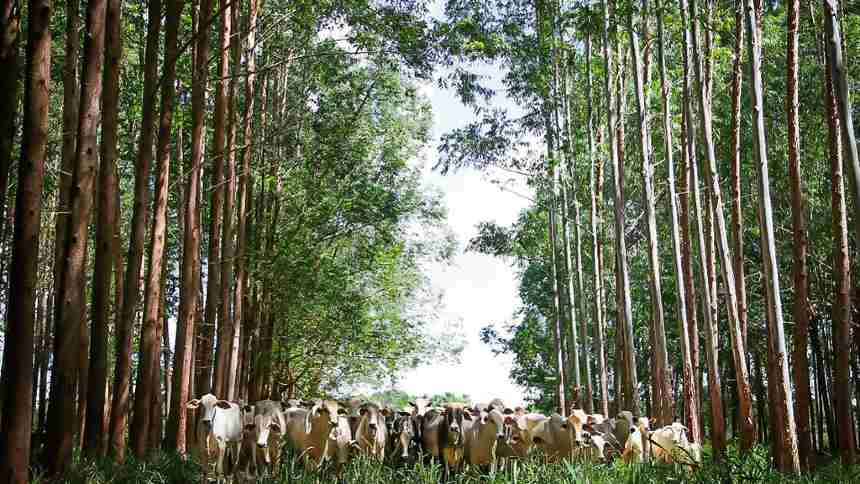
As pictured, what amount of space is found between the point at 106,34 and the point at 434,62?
5.66 m

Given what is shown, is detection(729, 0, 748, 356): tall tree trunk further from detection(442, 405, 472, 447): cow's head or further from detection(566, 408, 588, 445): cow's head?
detection(442, 405, 472, 447): cow's head

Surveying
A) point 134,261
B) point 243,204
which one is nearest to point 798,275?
point 134,261

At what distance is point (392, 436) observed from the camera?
11.8 m

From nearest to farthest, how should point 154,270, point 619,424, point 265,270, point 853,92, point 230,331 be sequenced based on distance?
point 154,270, point 619,424, point 230,331, point 853,92, point 265,270

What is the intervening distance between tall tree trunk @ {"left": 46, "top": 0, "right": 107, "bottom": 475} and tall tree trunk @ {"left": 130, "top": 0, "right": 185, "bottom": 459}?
224 centimetres

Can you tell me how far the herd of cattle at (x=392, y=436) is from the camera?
10609 mm

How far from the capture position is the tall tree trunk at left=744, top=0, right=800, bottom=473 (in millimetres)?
10039

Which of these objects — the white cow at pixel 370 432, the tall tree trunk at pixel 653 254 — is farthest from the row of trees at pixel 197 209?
the tall tree trunk at pixel 653 254

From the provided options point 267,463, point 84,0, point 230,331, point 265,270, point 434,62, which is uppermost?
point 84,0

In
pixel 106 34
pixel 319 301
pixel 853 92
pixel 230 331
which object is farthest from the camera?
pixel 319 301

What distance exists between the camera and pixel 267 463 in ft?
34.9

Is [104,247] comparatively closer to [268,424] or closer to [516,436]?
[268,424]

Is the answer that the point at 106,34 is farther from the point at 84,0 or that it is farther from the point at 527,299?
the point at 527,299

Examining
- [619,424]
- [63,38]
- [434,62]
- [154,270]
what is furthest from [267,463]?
[63,38]
